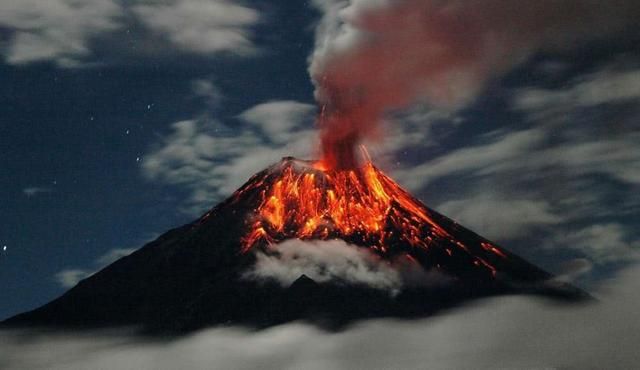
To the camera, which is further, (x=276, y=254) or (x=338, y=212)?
(x=338, y=212)

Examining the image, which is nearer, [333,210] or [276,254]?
[276,254]

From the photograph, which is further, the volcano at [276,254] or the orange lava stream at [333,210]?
the orange lava stream at [333,210]

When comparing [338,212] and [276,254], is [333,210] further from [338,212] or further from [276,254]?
[276,254]

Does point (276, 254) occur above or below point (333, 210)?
below

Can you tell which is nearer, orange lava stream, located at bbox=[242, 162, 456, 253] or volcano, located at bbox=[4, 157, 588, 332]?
volcano, located at bbox=[4, 157, 588, 332]

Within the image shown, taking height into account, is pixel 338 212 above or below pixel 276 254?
above

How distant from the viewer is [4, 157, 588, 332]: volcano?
156 meters

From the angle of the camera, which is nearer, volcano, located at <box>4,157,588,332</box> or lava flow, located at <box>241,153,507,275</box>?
volcano, located at <box>4,157,588,332</box>

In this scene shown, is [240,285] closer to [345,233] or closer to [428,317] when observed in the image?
[345,233]

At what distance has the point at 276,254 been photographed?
157 m

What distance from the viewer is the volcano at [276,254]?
156 metres

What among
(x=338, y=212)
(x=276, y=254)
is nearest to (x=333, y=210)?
(x=338, y=212)

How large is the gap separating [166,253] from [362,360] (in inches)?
2119

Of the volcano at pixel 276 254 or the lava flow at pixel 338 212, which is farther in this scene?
the lava flow at pixel 338 212
